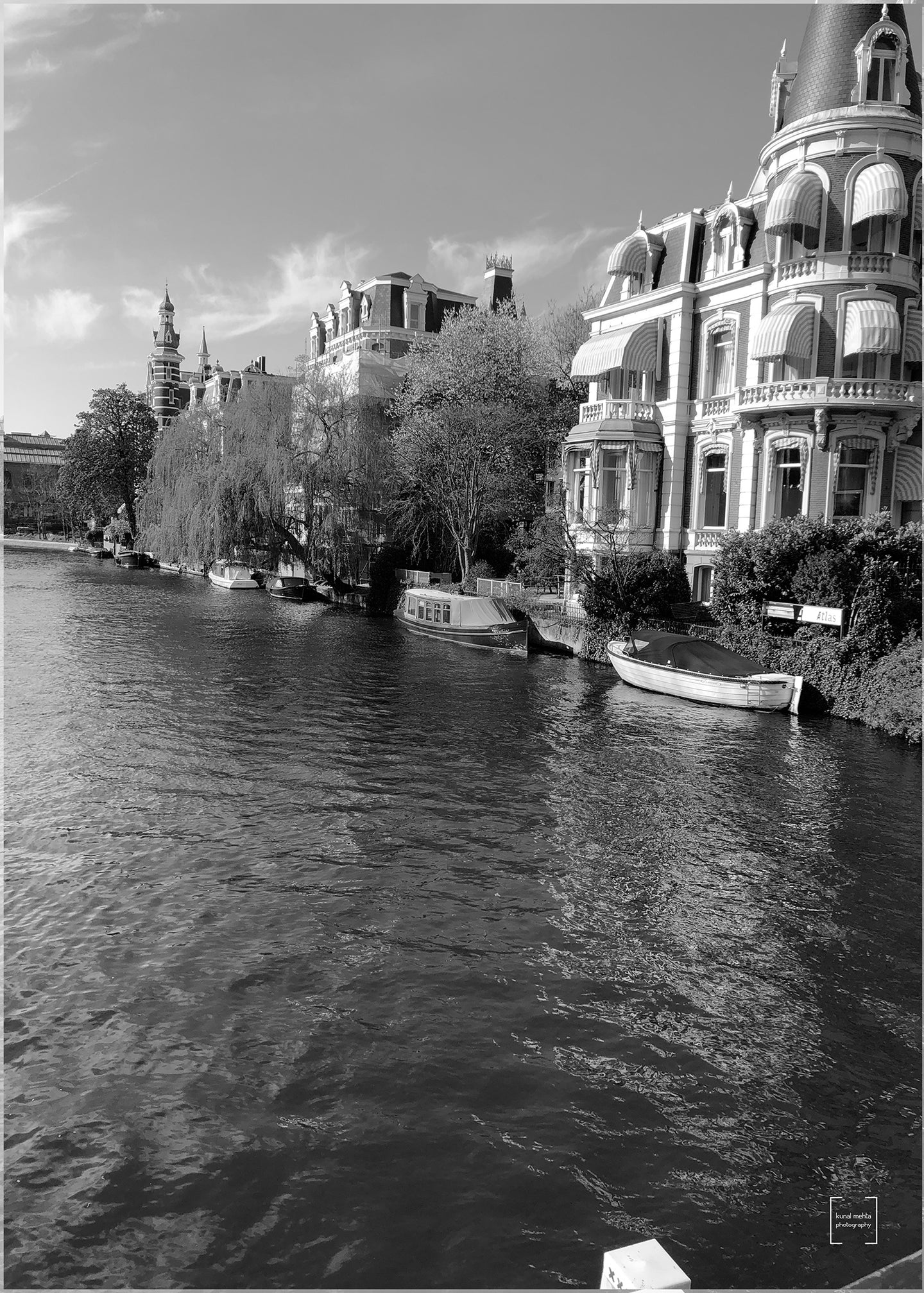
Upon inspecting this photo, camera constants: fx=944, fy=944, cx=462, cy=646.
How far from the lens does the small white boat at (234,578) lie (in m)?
64.0

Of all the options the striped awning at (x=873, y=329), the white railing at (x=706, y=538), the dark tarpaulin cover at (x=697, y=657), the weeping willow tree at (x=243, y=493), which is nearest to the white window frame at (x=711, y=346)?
the striped awning at (x=873, y=329)

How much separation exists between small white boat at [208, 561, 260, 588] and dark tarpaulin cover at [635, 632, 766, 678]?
3824 centimetres

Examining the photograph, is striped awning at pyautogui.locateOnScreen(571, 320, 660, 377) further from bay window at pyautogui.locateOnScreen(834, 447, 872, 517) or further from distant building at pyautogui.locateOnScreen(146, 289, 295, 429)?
distant building at pyautogui.locateOnScreen(146, 289, 295, 429)

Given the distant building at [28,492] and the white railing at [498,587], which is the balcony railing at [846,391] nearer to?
the white railing at [498,587]

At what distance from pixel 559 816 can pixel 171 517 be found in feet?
156

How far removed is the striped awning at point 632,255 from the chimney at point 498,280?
2717 centimetres

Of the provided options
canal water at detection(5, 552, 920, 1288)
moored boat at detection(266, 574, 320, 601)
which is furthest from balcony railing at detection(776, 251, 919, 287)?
moored boat at detection(266, 574, 320, 601)

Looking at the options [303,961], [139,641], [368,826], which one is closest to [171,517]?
[139,641]

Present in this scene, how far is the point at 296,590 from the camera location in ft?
188

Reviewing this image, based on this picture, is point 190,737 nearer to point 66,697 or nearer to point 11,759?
point 11,759

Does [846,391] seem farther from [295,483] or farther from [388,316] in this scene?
[388,316]

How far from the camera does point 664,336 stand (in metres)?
40.2

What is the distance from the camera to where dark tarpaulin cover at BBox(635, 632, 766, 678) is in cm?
2817

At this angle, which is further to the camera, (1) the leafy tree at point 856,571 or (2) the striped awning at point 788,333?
(2) the striped awning at point 788,333
